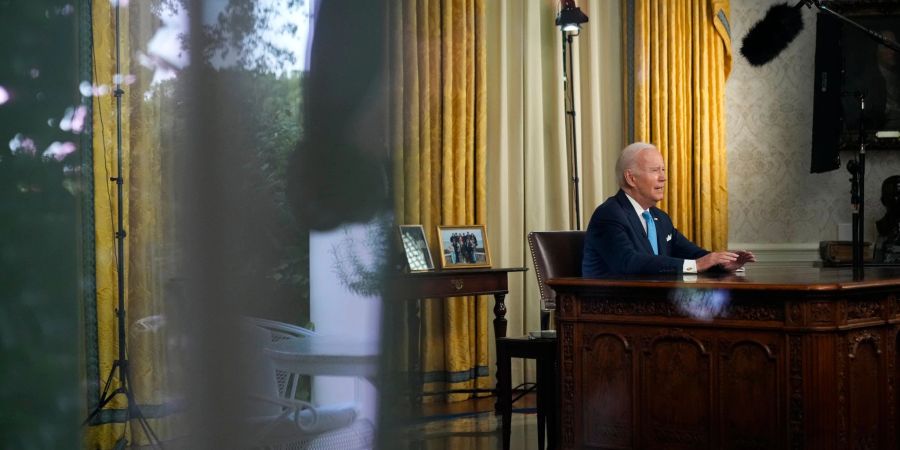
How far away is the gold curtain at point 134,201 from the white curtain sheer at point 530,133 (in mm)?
5569

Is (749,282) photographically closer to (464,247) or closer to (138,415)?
(464,247)

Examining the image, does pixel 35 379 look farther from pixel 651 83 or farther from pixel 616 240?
pixel 651 83

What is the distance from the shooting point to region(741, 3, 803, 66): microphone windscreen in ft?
11.2

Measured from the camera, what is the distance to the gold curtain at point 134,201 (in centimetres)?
30

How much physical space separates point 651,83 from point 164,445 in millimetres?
6423

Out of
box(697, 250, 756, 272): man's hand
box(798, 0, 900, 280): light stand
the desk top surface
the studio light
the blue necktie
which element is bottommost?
the desk top surface

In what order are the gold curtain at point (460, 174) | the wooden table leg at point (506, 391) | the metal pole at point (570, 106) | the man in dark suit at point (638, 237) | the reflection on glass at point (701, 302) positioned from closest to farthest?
the reflection on glass at point (701, 302)
the man in dark suit at point (638, 237)
the wooden table leg at point (506, 391)
the gold curtain at point (460, 174)
the metal pole at point (570, 106)

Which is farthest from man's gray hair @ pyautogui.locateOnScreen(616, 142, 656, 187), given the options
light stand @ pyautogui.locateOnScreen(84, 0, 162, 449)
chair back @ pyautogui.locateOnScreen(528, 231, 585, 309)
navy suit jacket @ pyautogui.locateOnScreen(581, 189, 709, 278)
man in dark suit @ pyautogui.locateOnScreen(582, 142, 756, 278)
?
light stand @ pyautogui.locateOnScreen(84, 0, 162, 449)

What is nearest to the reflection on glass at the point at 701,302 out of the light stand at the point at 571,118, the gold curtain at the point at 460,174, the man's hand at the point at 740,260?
the man's hand at the point at 740,260

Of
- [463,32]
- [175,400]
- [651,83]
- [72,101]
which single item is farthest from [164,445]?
[651,83]

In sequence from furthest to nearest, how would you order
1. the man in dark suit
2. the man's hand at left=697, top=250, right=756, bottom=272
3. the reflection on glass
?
1. the man in dark suit
2. the man's hand at left=697, top=250, right=756, bottom=272
3. the reflection on glass

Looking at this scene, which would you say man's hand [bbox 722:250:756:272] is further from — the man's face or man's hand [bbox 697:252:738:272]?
the man's face

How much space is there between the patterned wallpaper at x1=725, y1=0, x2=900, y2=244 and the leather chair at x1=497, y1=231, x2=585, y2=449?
2.64 metres

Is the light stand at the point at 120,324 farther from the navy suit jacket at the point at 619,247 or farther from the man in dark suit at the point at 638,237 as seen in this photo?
the navy suit jacket at the point at 619,247
